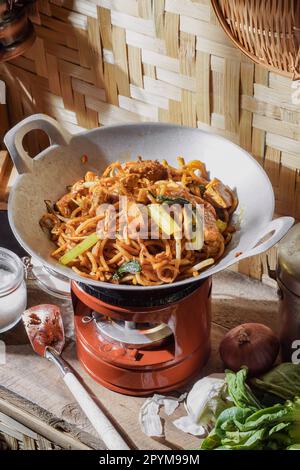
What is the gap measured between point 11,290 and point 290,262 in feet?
2.86

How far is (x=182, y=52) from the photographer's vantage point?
240 cm

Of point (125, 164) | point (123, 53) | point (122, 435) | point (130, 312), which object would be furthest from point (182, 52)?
point (122, 435)

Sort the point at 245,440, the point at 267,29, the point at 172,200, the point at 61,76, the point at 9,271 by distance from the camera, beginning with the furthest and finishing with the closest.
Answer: the point at 61,76
the point at 9,271
the point at 172,200
the point at 245,440
the point at 267,29

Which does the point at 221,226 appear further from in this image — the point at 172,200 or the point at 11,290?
the point at 11,290

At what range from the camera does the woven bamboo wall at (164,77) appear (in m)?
2.31

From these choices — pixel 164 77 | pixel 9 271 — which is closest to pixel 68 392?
pixel 9 271

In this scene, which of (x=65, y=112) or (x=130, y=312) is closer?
(x=130, y=312)

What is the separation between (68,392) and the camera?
2.33 m

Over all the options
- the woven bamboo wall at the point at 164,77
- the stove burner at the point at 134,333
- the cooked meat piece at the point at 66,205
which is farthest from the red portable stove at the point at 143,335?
the woven bamboo wall at the point at 164,77

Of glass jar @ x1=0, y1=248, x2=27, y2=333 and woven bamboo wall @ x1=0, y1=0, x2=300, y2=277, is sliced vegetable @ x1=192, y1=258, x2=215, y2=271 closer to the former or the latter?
woven bamboo wall @ x1=0, y1=0, x2=300, y2=277

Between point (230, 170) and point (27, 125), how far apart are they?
0.60 metres
